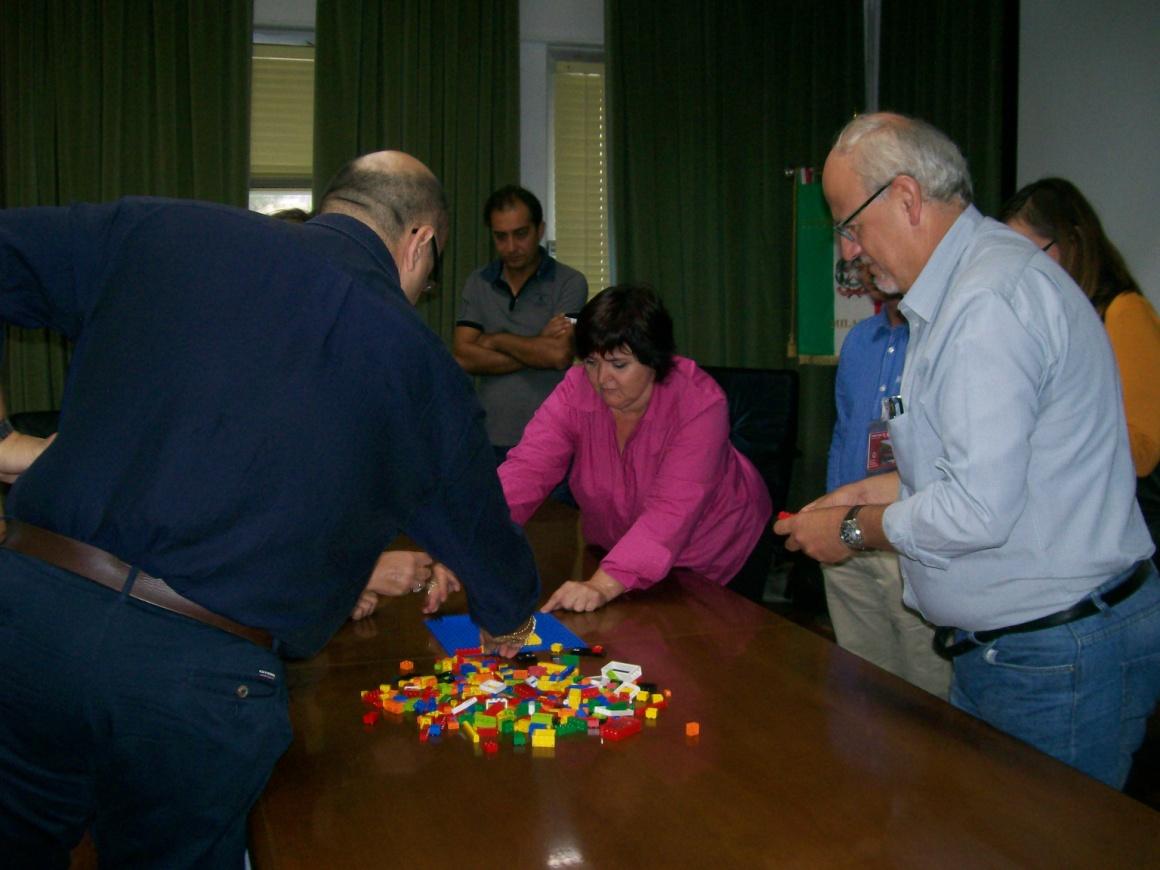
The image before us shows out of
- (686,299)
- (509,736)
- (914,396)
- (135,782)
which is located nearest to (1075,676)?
(914,396)

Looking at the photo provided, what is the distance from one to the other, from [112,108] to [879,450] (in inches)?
166

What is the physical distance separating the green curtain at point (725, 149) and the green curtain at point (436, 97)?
62cm

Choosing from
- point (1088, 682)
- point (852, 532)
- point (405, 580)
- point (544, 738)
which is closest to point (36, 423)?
point (405, 580)

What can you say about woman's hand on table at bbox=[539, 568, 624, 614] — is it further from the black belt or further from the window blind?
the window blind

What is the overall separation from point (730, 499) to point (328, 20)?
12.0 feet

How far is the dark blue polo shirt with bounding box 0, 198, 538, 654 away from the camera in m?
1.25

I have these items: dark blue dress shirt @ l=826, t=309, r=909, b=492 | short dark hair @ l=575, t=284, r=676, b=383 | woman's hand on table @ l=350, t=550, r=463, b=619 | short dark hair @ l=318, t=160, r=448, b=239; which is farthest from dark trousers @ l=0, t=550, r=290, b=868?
dark blue dress shirt @ l=826, t=309, r=909, b=492

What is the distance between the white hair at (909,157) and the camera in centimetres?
156

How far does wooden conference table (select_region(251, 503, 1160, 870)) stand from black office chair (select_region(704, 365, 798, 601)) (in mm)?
1588

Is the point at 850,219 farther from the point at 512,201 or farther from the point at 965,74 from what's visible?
the point at 965,74

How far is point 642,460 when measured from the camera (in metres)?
2.68

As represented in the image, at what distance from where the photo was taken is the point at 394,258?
158 cm

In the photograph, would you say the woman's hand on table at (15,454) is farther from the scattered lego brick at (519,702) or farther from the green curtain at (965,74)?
the green curtain at (965,74)

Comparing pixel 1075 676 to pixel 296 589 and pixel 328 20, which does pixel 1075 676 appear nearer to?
pixel 296 589
